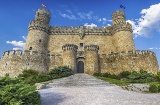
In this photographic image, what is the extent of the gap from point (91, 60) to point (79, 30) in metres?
13.5

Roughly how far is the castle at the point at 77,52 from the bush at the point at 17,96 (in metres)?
24.9

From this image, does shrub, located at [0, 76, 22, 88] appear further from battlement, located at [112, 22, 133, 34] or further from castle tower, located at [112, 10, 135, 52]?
battlement, located at [112, 22, 133, 34]

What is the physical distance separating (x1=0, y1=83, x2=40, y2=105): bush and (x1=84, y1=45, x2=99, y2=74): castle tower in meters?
25.6

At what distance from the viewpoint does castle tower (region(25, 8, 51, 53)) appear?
40.3 metres

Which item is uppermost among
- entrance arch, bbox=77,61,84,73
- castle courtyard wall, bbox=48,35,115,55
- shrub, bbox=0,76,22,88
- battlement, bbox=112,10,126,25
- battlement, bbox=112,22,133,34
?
battlement, bbox=112,10,126,25

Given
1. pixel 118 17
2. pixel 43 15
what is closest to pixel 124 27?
pixel 118 17

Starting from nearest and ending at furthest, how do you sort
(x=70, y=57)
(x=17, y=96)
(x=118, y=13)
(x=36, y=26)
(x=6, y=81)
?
(x=17, y=96)
(x=6, y=81)
(x=70, y=57)
(x=36, y=26)
(x=118, y=13)

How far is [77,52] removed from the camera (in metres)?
36.4

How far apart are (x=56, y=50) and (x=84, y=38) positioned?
27.7 ft

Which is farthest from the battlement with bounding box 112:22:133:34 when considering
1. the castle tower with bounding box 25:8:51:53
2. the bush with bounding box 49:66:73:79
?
the bush with bounding box 49:66:73:79

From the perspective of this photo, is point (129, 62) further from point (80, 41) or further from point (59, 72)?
point (59, 72)

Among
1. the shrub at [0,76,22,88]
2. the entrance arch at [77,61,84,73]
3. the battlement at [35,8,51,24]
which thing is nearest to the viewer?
the shrub at [0,76,22,88]

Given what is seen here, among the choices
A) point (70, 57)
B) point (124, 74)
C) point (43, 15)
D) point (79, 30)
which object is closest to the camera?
point (124, 74)

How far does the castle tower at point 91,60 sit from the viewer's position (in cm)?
3409
